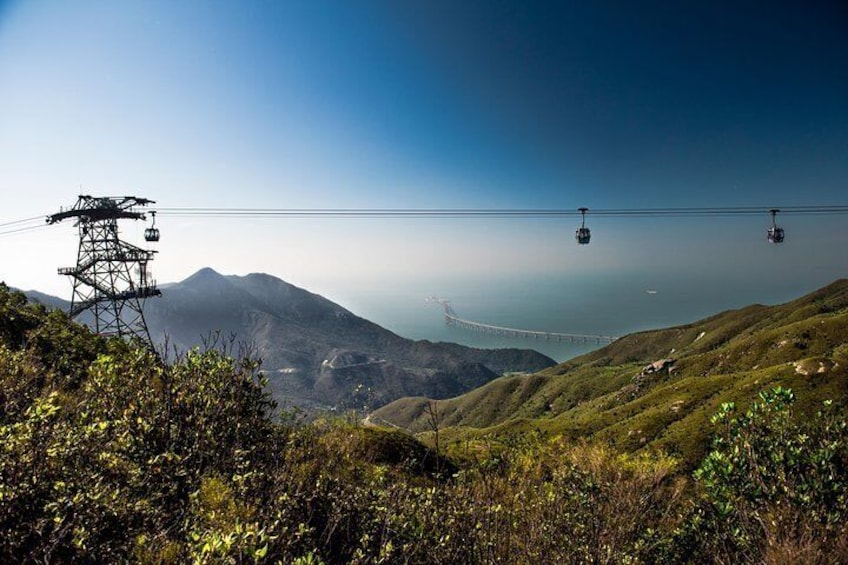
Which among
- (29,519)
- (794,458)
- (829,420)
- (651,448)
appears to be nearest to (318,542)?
(29,519)

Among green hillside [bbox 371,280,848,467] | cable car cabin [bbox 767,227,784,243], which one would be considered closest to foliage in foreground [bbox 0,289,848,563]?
green hillside [bbox 371,280,848,467]

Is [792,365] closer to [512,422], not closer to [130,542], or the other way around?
[512,422]

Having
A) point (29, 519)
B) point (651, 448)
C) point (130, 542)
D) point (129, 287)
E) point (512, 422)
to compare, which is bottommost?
point (512, 422)

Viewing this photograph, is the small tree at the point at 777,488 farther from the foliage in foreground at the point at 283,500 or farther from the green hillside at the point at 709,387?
the green hillside at the point at 709,387

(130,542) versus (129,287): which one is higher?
(129,287)

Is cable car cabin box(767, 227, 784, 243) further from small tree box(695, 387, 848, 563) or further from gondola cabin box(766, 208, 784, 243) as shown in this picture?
small tree box(695, 387, 848, 563)

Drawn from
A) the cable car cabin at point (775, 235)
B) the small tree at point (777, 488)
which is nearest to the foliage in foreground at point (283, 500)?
Result: the small tree at point (777, 488)

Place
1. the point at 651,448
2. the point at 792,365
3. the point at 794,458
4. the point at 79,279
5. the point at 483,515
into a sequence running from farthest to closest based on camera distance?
the point at 792,365 → the point at 651,448 → the point at 79,279 → the point at 483,515 → the point at 794,458
